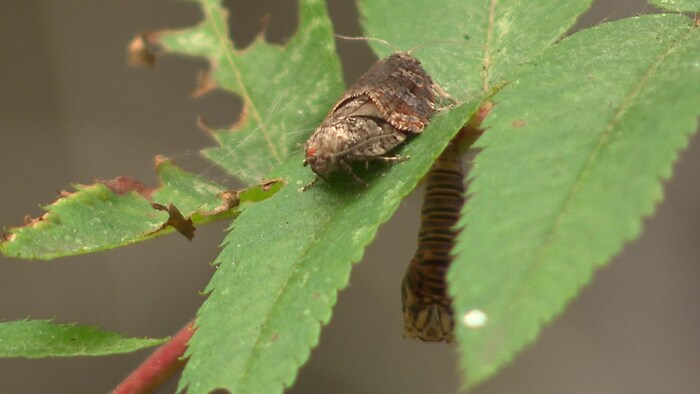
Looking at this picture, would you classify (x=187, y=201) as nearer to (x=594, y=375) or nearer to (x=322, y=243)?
(x=322, y=243)

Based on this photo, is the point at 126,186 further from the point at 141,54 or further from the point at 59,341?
the point at 141,54

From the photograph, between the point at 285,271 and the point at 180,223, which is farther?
the point at 180,223

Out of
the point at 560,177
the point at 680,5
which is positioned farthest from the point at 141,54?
the point at 560,177

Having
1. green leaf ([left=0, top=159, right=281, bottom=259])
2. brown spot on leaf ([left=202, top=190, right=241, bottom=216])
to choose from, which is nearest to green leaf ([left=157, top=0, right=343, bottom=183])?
green leaf ([left=0, top=159, right=281, bottom=259])

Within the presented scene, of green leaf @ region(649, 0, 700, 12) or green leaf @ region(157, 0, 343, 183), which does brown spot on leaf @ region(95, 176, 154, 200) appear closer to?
green leaf @ region(157, 0, 343, 183)

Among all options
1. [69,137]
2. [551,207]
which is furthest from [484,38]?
[69,137]

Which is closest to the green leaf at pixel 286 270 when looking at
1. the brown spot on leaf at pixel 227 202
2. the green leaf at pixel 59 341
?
the brown spot on leaf at pixel 227 202

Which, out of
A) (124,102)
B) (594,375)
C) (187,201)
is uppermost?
(187,201)
